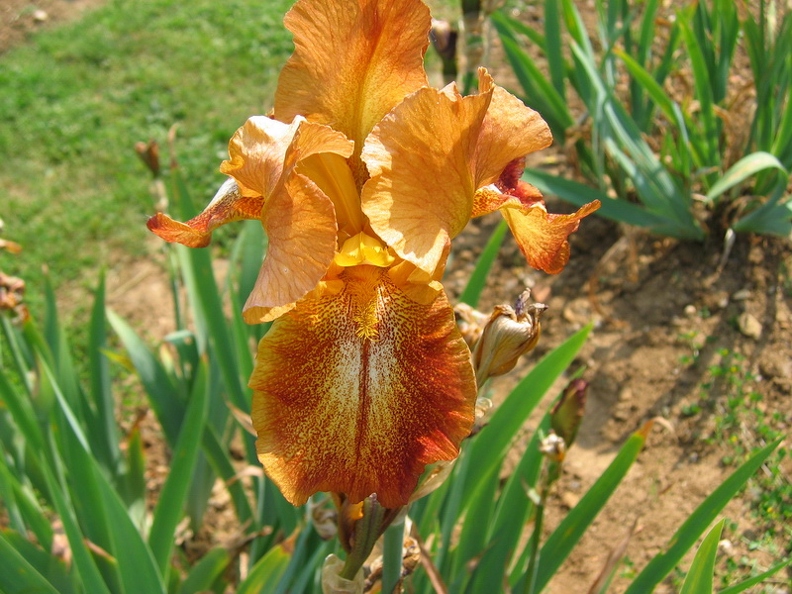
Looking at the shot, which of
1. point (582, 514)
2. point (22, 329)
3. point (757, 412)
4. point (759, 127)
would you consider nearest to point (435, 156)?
point (582, 514)

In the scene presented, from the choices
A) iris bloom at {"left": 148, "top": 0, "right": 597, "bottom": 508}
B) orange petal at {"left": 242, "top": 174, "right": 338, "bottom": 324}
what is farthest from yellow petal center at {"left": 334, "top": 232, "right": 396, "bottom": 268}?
orange petal at {"left": 242, "top": 174, "right": 338, "bottom": 324}

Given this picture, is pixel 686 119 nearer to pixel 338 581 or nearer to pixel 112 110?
pixel 338 581

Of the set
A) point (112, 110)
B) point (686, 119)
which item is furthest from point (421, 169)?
point (112, 110)

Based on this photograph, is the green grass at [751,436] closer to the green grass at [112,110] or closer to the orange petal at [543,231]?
the orange petal at [543,231]

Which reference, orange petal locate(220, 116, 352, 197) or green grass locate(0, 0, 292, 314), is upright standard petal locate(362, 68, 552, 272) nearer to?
orange petal locate(220, 116, 352, 197)

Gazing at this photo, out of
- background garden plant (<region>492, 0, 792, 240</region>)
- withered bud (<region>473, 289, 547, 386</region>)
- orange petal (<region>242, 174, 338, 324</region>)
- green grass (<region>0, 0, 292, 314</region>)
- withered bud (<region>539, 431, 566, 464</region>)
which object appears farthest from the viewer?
green grass (<region>0, 0, 292, 314</region>)

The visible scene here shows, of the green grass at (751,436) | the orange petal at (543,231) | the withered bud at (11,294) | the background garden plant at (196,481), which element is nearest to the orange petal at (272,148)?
the orange petal at (543,231)
